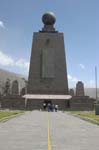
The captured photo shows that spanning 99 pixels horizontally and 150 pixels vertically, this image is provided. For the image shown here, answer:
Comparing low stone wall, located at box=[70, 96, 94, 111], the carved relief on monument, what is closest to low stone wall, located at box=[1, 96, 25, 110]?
the carved relief on monument

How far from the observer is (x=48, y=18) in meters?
86.3

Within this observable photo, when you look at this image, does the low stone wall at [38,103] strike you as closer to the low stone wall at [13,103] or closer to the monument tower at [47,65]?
the low stone wall at [13,103]

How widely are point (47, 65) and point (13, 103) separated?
1342 cm

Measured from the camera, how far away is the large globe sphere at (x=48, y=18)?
8631 centimetres

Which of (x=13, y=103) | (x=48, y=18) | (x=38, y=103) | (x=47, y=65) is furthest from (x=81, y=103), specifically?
(x=48, y=18)

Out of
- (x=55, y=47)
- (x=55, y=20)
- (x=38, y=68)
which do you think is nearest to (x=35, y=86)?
(x=38, y=68)

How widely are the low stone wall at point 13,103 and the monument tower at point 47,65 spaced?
6.86m

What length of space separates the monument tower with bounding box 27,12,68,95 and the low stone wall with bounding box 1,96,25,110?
22.5ft

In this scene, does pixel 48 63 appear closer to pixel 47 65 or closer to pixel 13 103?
pixel 47 65

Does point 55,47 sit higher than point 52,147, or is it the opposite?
point 55,47

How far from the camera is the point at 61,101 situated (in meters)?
78.1

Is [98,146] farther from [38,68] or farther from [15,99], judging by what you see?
[38,68]

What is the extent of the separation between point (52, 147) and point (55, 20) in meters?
78.0

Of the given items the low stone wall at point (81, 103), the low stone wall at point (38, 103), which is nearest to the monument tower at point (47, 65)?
the low stone wall at point (38, 103)
